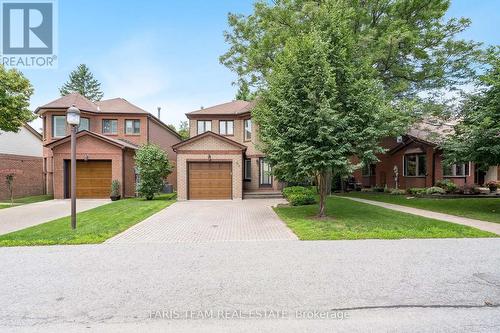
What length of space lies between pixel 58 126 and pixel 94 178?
6.32 meters

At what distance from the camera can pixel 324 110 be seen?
9102 millimetres

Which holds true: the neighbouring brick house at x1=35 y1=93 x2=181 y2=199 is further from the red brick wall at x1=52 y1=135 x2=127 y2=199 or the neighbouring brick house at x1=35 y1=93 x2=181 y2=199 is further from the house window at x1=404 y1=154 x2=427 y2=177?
the house window at x1=404 y1=154 x2=427 y2=177

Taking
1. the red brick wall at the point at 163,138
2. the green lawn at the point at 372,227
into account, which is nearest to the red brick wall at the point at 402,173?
the green lawn at the point at 372,227

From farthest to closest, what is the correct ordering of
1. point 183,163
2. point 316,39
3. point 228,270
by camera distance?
1. point 183,163
2. point 316,39
3. point 228,270

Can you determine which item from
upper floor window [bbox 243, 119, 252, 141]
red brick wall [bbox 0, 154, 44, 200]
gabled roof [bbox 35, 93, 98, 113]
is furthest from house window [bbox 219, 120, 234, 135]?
red brick wall [bbox 0, 154, 44, 200]

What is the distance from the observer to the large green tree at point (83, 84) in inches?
2331

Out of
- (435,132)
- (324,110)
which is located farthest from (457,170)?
(324,110)

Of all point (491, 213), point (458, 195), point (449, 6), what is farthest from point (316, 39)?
point (458, 195)

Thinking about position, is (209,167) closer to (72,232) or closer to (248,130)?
(248,130)

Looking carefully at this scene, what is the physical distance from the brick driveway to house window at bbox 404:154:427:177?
14.7 meters

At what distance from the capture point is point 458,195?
17703mm

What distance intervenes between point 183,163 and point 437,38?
16.8 metres

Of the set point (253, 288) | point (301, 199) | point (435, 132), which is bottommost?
point (253, 288)

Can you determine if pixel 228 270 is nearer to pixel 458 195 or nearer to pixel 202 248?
pixel 202 248
